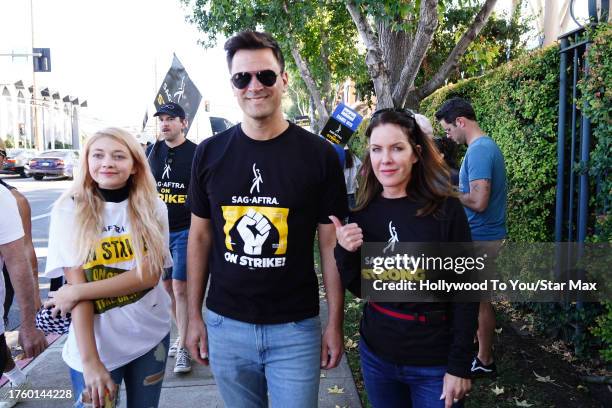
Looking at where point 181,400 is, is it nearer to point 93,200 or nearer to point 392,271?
point 93,200

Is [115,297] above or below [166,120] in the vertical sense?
below

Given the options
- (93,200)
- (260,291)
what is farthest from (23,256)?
(260,291)

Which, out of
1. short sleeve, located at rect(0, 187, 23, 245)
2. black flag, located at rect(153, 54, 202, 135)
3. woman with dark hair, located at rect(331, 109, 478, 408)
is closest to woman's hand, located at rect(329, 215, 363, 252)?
woman with dark hair, located at rect(331, 109, 478, 408)

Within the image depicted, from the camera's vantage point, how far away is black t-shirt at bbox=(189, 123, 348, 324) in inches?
85.7

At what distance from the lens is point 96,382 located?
217cm

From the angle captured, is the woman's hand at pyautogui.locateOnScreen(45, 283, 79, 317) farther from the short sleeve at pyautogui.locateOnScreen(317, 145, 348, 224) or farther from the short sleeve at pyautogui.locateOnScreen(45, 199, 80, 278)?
the short sleeve at pyautogui.locateOnScreen(317, 145, 348, 224)

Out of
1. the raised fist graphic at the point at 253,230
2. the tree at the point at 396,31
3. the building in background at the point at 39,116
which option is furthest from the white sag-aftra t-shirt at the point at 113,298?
the building in background at the point at 39,116

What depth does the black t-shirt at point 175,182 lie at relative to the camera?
443 cm

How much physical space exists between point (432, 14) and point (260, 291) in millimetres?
5844

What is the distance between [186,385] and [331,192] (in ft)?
8.27

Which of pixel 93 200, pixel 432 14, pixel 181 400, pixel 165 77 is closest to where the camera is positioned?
pixel 93 200

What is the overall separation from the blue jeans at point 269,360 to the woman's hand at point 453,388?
554 mm

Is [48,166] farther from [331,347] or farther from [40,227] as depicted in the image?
[331,347]

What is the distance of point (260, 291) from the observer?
218 centimetres
